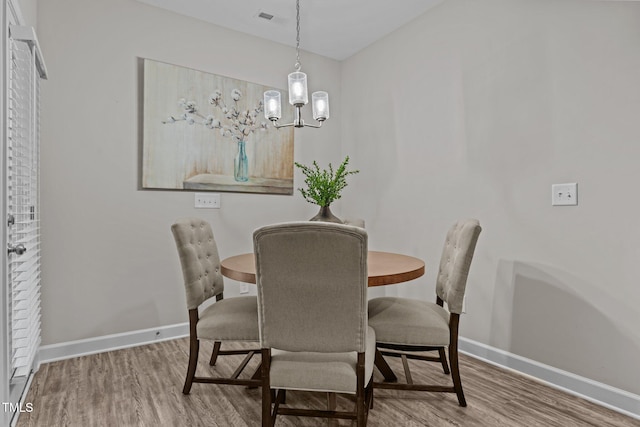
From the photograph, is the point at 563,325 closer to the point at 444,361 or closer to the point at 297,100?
the point at 444,361

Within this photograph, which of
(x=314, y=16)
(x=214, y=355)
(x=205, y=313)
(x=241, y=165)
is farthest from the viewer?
(x=241, y=165)

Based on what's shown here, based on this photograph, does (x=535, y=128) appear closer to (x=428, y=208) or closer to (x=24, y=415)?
(x=428, y=208)

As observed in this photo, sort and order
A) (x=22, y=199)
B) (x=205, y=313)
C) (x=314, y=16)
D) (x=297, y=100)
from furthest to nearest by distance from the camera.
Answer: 1. (x=314, y=16)
2. (x=297, y=100)
3. (x=205, y=313)
4. (x=22, y=199)

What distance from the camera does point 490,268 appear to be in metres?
2.45

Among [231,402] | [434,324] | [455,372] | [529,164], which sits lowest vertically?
[231,402]

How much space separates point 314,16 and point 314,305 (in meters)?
2.51

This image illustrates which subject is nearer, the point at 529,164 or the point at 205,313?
the point at 205,313

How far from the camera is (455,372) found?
1.84m

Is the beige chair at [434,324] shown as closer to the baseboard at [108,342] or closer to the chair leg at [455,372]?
the chair leg at [455,372]

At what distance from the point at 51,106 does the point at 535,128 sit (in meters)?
3.09

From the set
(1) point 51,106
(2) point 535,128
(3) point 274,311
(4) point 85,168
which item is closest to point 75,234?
(4) point 85,168

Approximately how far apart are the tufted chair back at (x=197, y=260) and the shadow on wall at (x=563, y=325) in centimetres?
185

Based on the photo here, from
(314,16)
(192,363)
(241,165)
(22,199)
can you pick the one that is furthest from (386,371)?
(314,16)

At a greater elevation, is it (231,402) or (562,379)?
(562,379)
